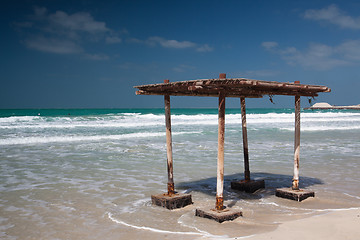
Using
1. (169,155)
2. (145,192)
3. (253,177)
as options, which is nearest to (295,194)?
(253,177)

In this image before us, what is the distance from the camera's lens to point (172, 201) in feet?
21.3

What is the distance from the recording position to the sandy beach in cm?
483

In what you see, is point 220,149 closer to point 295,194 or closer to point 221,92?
point 221,92

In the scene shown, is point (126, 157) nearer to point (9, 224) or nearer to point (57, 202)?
point (57, 202)

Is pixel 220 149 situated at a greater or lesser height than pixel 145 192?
greater

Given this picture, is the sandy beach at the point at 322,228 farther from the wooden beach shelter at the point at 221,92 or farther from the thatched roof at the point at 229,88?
the thatched roof at the point at 229,88

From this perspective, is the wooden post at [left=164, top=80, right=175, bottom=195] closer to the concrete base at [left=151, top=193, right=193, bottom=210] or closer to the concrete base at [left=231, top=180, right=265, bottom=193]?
the concrete base at [left=151, top=193, right=193, bottom=210]

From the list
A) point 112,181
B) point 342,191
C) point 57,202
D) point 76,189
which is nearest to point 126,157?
point 112,181

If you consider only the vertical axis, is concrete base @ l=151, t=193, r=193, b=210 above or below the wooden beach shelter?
below

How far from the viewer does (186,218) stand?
5.90m

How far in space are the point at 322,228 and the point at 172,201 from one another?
2.69 metres

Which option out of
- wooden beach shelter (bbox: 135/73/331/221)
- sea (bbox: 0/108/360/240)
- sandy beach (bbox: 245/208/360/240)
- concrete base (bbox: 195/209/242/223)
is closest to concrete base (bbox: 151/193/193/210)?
wooden beach shelter (bbox: 135/73/331/221)

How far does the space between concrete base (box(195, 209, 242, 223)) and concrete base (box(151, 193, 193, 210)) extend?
2.16 feet

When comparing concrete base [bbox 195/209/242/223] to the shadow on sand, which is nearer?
concrete base [bbox 195/209/242/223]
